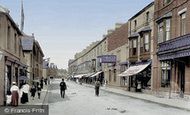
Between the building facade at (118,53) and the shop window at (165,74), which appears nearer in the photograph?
the shop window at (165,74)

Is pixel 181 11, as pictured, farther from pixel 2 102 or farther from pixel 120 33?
pixel 120 33

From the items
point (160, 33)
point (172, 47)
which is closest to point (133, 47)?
point (160, 33)

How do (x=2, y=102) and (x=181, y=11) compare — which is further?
(x=181, y=11)

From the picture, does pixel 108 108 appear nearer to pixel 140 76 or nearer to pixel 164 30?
pixel 164 30

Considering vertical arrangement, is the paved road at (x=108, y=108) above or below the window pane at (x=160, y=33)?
below

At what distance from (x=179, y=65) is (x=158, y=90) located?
5.34 meters

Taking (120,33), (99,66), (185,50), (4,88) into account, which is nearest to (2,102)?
(4,88)

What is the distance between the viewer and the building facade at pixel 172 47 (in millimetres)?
31344

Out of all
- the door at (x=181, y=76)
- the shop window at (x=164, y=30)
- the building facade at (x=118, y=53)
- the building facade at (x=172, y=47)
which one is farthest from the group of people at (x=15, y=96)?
the building facade at (x=118, y=53)

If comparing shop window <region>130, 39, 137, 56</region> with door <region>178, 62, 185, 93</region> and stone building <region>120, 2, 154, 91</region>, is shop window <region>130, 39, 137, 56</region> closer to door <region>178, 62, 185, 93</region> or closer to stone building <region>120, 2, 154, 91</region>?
stone building <region>120, 2, 154, 91</region>

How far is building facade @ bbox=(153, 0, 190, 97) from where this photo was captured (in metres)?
31.3

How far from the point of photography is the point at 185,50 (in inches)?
1163

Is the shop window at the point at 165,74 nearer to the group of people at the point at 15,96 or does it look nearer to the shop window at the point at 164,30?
the shop window at the point at 164,30

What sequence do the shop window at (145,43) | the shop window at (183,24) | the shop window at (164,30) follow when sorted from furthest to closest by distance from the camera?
the shop window at (145,43) → the shop window at (164,30) → the shop window at (183,24)
